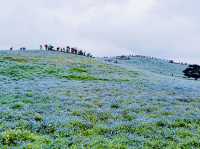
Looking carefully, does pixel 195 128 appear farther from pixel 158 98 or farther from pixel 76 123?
pixel 158 98

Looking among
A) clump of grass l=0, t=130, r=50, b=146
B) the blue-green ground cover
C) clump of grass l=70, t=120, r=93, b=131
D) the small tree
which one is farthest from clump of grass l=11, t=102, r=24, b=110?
the small tree

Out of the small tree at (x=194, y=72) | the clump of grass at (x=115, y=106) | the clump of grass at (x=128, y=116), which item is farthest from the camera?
the small tree at (x=194, y=72)

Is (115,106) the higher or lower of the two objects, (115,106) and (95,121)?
the lower

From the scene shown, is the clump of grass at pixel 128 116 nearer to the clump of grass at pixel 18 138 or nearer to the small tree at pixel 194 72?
the clump of grass at pixel 18 138

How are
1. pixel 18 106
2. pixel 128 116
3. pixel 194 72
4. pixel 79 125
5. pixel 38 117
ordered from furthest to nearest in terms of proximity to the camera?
pixel 194 72 < pixel 18 106 < pixel 128 116 < pixel 38 117 < pixel 79 125

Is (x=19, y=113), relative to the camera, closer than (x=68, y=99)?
Yes

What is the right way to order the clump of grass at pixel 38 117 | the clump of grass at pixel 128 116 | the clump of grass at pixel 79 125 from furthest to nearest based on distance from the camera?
1. the clump of grass at pixel 128 116
2. the clump of grass at pixel 38 117
3. the clump of grass at pixel 79 125

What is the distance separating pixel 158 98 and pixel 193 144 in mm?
15113

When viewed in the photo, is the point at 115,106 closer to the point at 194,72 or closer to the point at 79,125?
the point at 79,125

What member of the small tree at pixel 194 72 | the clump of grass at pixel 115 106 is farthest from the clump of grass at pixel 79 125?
the small tree at pixel 194 72

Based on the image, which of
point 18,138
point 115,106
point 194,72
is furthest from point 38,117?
point 194,72

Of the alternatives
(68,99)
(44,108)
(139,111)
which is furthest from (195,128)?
(68,99)

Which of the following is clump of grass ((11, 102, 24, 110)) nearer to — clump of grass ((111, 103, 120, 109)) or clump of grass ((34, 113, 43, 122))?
clump of grass ((34, 113, 43, 122))

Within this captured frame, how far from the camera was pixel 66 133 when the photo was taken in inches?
731
